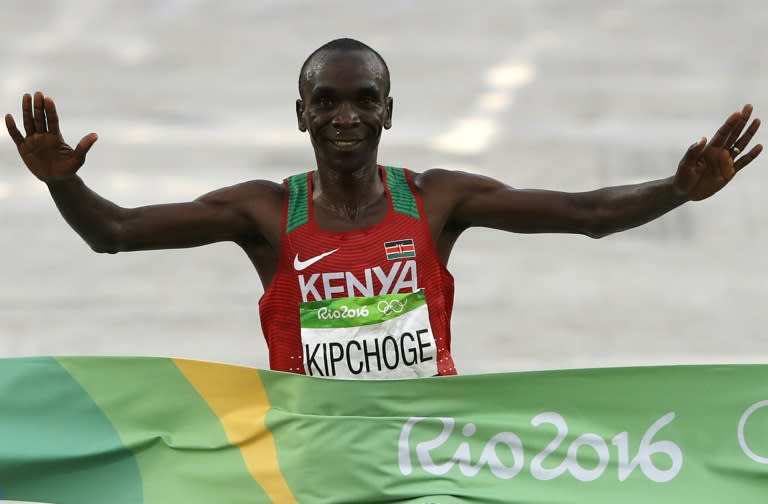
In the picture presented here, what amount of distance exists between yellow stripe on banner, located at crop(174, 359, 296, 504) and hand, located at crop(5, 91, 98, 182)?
442 millimetres

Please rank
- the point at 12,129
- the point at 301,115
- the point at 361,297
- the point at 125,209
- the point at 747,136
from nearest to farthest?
the point at 12,129 < the point at 747,136 < the point at 361,297 < the point at 125,209 < the point at 301,115

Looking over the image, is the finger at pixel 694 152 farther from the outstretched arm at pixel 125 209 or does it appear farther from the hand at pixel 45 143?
the hand at pixel 45 143

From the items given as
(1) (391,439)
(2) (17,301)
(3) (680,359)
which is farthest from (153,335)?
(1) (391,439)

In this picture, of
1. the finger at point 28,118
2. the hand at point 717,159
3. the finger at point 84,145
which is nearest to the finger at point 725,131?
the hand at point 717,159

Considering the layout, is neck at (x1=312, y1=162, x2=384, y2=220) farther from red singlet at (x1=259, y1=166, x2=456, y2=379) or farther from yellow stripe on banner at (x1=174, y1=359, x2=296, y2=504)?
yellow stripe on banner at (x1=174, y1=359, x2=296, y2=504)

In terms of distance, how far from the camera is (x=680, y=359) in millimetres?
4824

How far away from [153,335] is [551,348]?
1.34 m

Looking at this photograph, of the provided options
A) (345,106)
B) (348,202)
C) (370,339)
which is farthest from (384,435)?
(345,106)

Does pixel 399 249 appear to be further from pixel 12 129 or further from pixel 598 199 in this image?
pixel 12 129

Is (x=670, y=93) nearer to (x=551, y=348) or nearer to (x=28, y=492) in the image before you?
(x=551, y=348)

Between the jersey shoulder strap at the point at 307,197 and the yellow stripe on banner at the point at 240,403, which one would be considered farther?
the jersey shoulder strap at the point at 307,197

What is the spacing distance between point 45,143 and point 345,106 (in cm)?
64

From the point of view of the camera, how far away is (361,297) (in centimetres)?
293

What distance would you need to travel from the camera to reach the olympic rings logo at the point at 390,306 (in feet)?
9.55
